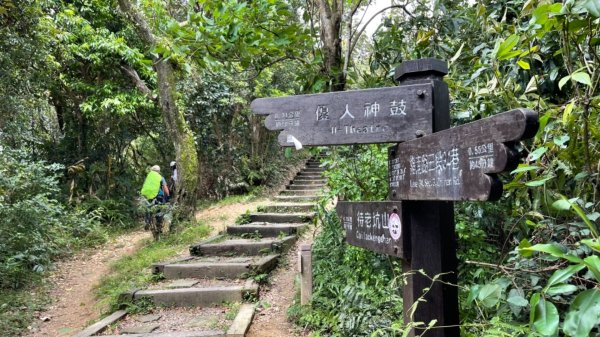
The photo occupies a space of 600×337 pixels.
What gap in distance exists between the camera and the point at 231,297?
4.60 meters

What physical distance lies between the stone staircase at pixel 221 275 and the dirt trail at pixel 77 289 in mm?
709

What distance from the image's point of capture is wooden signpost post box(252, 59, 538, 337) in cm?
136

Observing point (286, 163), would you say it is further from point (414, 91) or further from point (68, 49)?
point (414, 91)

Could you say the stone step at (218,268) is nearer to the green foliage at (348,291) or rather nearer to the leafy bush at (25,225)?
the green foliage at (348,291)

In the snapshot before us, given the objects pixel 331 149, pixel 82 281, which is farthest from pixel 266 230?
pixel 82 281

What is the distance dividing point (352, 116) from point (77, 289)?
5785mm

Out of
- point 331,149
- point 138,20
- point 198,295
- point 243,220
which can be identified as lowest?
point 198,295

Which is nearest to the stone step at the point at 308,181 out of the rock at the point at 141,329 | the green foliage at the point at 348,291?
the green foliage at the point at 348,291

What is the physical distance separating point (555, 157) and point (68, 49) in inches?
375

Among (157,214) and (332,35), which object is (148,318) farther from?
(332,35)

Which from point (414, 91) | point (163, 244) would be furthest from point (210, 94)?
point (414, 91)

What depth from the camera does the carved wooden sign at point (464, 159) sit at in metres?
1.16

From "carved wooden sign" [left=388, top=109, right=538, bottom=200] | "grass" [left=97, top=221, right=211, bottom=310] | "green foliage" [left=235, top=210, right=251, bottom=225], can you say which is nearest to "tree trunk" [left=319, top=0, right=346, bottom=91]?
"carved wooden sign" [left=388, top=109, right=538, bottom=200]

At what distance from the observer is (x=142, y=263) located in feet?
20.3
